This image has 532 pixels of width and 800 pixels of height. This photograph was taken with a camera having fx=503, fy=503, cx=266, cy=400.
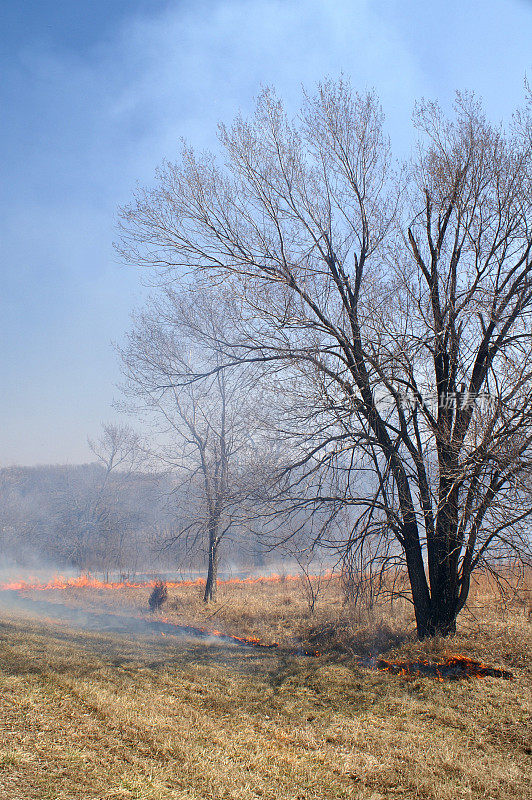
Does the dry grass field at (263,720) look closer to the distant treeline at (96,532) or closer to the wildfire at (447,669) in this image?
the wildfire at (447,669)

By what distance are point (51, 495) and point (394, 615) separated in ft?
167

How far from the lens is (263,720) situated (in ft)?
20.4

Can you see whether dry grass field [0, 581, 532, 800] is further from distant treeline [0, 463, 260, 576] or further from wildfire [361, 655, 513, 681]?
distant treeline [0, 463, 260, 576]

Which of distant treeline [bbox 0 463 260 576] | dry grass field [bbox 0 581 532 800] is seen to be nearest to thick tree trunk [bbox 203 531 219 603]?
dry grass field [bbox 0 581 532 800]

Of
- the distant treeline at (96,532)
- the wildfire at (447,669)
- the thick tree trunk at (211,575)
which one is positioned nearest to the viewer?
the wildfire at (447,669)

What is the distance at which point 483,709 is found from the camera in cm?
620

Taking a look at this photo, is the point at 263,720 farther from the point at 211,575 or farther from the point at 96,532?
the point at 96,532

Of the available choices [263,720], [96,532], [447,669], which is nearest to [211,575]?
[447,669]

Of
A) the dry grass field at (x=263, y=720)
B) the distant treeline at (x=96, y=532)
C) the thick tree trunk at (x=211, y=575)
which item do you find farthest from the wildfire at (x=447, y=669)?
the distant treeline at (x=96, y=532)

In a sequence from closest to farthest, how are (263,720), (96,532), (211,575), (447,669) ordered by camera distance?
(263,720) < (447,669) < (211,575) < (96,532)

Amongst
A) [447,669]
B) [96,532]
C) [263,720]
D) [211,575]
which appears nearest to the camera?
[263,720]

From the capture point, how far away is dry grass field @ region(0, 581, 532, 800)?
14.5 ft

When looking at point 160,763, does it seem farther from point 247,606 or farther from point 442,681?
point 247,606

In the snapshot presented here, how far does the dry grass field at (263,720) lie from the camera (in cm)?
443
